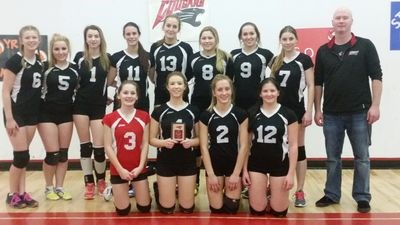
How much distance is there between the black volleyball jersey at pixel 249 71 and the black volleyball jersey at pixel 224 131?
13.8 inches

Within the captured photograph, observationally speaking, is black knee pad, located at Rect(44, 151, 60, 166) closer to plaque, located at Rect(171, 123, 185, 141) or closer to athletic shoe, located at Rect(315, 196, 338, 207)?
plaque, located at Rect(171, 123, 185, 141)

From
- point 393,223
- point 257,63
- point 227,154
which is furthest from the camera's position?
point 257,63

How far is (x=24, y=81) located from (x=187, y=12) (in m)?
2.34

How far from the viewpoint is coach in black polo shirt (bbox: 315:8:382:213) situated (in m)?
3.73

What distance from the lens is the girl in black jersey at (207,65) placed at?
157 inches

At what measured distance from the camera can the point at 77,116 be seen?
4.20m

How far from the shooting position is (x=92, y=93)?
4203mm

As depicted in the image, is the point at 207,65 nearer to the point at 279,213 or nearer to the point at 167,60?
the point at 167,60

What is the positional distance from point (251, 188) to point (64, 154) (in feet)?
6.06

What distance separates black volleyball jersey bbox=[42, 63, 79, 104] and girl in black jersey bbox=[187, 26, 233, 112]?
114 cm

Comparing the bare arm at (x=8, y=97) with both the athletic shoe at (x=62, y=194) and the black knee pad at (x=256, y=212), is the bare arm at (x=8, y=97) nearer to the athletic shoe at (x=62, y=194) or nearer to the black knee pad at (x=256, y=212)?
the athletic shoe at (x=62, y=194)

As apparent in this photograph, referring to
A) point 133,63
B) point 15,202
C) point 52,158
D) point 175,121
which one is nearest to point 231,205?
point 175,121

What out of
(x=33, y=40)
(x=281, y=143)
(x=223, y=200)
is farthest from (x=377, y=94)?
(x=33, y=40)

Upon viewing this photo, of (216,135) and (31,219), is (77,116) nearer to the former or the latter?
(31,219)
